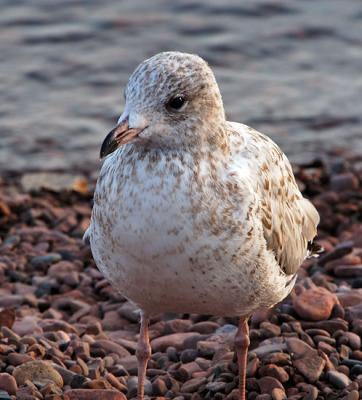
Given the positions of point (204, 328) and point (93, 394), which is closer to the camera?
point (93, 394)

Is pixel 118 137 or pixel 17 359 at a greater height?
pixel 118 137

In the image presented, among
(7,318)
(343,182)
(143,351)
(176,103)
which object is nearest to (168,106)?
(176,103)

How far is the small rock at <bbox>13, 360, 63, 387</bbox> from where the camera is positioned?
6367 mm

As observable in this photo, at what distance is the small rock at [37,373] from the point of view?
20.9 feet

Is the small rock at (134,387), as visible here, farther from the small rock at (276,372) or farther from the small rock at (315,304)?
the small rock at (315,304)

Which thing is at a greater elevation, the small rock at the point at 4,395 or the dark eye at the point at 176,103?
the dark eye at the point at 176,103

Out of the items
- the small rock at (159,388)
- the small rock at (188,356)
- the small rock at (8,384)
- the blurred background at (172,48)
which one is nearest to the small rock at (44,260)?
the small rock at (188,356)

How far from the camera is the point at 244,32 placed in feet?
45.8

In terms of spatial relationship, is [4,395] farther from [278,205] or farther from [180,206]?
[278,205]

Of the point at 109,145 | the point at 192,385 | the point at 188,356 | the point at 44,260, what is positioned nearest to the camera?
the point at 109,145

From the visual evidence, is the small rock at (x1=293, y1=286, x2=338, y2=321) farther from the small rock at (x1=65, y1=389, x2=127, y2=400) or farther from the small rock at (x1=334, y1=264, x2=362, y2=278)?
the small rock at (x1=65, y1=389, x2=127, y2=400)

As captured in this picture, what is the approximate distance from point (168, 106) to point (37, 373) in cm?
185

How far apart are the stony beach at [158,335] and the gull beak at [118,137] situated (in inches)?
60.0

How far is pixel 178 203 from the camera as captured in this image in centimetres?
548
